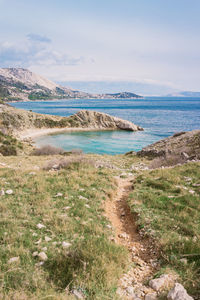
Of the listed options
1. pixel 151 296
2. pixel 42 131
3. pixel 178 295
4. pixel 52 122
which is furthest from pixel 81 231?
pixel 52 122

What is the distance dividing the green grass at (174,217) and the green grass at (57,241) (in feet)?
4.39

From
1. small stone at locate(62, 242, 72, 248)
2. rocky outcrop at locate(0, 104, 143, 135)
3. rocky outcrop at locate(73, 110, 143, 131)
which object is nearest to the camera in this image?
small stone at locate(62, 242, 72, 248)

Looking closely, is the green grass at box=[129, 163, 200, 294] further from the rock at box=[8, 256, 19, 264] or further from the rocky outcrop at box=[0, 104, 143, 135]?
the rocky outcrop at box=[0, 104, 143, 135]

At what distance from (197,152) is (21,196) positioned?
64.7 feet

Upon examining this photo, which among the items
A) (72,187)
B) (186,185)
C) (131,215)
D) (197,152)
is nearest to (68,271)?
(131,215)

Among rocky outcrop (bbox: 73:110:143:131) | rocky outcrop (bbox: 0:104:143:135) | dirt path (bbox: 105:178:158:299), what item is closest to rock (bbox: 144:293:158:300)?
dirt path (bbox: 105:178:158:299)

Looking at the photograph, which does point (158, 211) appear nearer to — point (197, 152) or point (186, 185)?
point (186, 185)

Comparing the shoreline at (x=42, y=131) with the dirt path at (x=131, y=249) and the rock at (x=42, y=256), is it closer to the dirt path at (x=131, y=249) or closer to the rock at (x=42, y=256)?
the dirt path at (x=131, y=249)

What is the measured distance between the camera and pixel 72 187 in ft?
31.1

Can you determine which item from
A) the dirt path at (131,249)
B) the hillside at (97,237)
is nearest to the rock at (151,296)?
the hillside at (97,237)

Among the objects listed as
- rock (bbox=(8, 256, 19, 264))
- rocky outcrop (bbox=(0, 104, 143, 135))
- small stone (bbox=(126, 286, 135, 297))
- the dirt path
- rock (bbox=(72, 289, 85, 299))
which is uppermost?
rocky outcrop (bbox=(0, 104, 143, 135))

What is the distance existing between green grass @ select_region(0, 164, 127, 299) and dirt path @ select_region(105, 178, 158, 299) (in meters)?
0.30

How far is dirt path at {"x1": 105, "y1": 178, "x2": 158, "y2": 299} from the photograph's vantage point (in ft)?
13.2

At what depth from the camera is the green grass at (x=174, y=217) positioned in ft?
15.5
